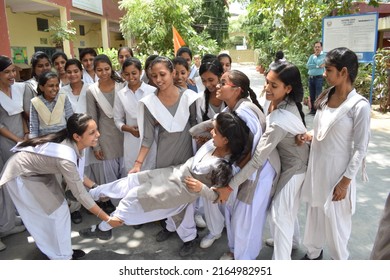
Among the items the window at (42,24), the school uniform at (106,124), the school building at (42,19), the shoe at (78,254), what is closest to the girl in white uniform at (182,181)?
the shoe at (78,254)

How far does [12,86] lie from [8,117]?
0.30 meters

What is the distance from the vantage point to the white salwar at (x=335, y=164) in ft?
6.63

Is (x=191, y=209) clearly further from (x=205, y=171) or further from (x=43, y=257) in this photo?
(x=43, y=257)

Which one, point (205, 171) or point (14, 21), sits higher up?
point (14, 21)

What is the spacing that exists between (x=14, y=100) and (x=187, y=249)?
2073mm

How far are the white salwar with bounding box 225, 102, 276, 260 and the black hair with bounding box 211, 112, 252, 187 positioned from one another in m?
0.05

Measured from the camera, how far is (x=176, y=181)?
7.83 feet

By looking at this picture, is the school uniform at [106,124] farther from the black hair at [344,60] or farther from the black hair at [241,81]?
the black hair at [344,60]

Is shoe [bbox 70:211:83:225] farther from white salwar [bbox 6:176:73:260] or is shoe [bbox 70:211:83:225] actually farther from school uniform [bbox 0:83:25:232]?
white salwar [bbox 6:176:73:260]

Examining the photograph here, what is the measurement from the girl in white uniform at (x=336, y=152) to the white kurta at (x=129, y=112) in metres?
1.59

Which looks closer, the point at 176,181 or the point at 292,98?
the point at 292,98

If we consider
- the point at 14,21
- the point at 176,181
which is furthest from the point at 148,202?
the point at 14,21

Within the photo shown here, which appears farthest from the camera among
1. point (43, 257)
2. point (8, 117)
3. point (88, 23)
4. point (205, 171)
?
point (88, 23)
